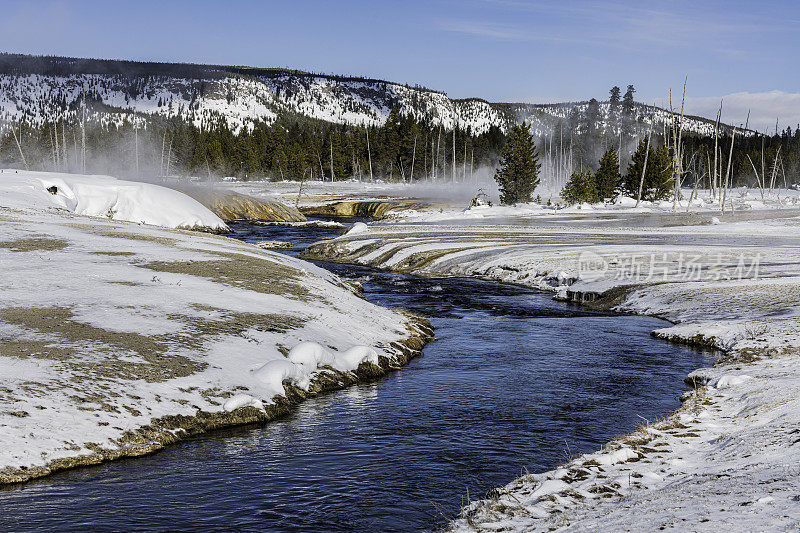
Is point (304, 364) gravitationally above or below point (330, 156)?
below

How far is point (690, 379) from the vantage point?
1552cm

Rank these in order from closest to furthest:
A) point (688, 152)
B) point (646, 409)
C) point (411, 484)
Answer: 1. point (411, 484)
2. point (646, 409)
3. point (688, 152)

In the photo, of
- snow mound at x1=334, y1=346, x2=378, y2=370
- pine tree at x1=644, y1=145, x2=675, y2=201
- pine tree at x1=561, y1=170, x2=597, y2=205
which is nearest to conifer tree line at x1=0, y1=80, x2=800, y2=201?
pine tree at x1=644, y1=145, x2=675, y2=201

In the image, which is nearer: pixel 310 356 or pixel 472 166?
pixel 310 356

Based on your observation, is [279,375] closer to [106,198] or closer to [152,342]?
[152,342]

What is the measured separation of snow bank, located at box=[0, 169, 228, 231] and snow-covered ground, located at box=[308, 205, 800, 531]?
46.1 ft

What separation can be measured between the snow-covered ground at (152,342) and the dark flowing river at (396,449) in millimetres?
638

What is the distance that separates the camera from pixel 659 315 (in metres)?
24.6

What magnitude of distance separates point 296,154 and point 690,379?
149m

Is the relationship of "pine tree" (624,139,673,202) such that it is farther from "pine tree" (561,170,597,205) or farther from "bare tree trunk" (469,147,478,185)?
"bare tree trunk" (469,147,478,185)

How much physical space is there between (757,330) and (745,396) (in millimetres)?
7275

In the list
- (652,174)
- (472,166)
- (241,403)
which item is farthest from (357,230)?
(472,166)

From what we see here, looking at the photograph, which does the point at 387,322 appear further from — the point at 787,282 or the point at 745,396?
the point at 787,282

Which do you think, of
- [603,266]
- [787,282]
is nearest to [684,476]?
[787,282]
